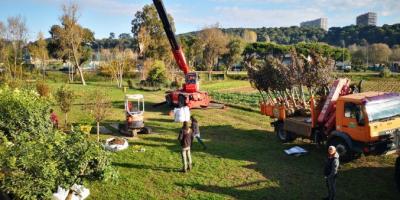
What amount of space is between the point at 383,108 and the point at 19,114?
13.1 metres

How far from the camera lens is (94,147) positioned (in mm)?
8945

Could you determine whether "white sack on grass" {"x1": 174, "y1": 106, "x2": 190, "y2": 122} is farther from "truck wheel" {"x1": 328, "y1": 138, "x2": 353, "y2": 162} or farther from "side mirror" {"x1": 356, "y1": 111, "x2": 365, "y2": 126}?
"side mirror" {"x1": 356, "y1": 111, "x2": 365, "y2": 126}

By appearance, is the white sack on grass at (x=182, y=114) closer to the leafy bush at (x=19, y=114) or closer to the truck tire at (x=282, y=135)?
the truck tire at (x=282, y=135)

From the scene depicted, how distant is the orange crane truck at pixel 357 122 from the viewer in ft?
42.3

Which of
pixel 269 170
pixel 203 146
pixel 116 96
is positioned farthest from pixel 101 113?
pixel 116 96

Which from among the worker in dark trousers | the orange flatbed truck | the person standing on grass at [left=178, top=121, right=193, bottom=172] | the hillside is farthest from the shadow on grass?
the hillside

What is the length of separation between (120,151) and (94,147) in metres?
7.00

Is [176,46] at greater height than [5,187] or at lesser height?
greater

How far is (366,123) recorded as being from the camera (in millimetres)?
12898

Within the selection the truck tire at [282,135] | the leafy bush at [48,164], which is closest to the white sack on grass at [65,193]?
the leafy bush at [48,164]

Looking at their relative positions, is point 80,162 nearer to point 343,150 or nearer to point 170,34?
point 343,150

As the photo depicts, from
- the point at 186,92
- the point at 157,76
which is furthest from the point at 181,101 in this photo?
the point at 157,76

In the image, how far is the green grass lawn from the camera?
11.4 meters

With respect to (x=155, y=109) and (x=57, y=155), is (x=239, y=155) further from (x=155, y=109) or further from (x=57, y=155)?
(x=155, y=109)
